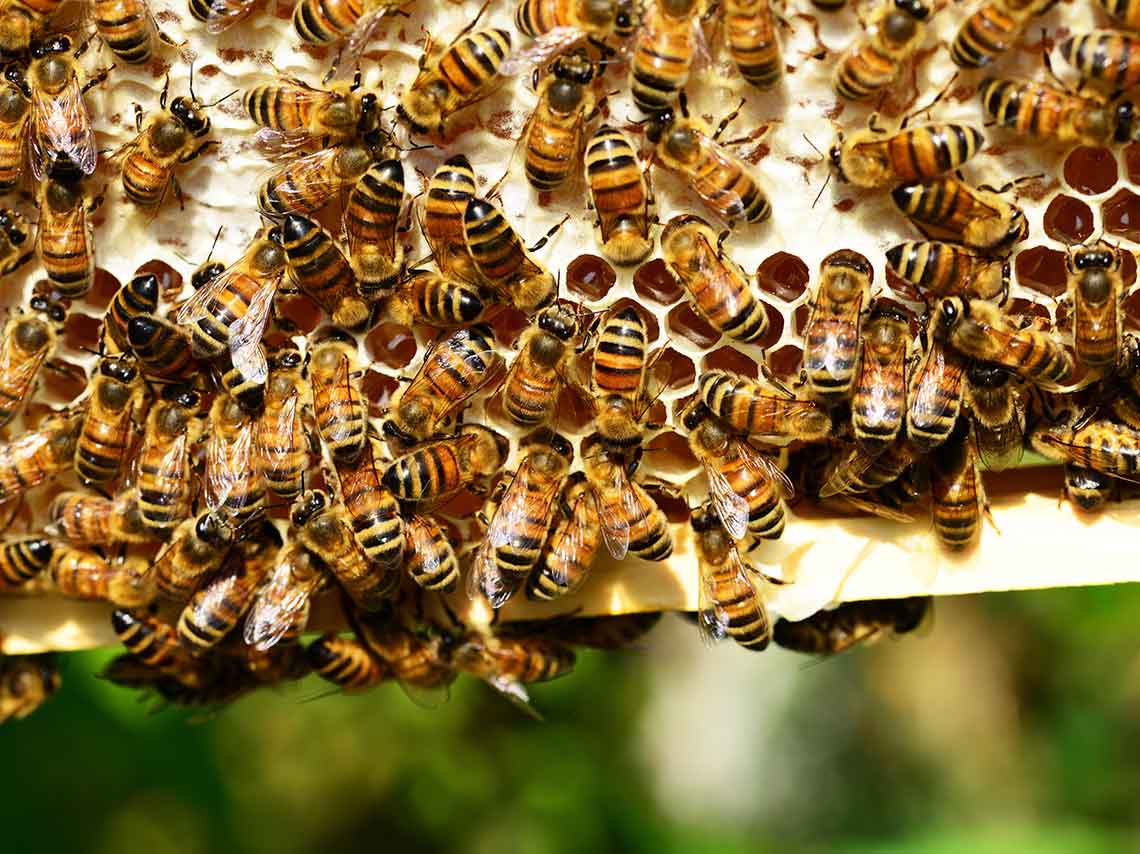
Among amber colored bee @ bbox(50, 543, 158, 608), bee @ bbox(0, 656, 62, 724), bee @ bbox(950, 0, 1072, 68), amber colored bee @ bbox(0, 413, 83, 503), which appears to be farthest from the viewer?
bee @ bbox(0, 656, 62, 724)

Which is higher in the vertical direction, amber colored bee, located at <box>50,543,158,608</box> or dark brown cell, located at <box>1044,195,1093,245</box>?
dark brown cell, located at <box>1044,195,1093,245</box>

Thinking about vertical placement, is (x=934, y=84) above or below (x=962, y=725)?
above

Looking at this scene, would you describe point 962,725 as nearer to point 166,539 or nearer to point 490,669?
point 490,669

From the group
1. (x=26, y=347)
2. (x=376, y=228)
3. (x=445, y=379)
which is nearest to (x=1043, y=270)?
(x=445, y=379)

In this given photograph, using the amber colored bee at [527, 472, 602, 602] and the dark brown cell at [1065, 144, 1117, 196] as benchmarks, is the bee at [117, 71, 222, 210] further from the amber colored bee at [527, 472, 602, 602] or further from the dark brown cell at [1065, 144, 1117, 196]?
the dark brown cell at [1065, 144, 1117, 196]

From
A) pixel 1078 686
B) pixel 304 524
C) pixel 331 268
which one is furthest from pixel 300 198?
pixel 1078 686

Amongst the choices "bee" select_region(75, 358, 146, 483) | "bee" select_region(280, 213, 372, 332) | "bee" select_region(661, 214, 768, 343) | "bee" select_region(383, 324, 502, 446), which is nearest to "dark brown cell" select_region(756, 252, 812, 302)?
"bee" select_region(661, 214, 768, 343)
